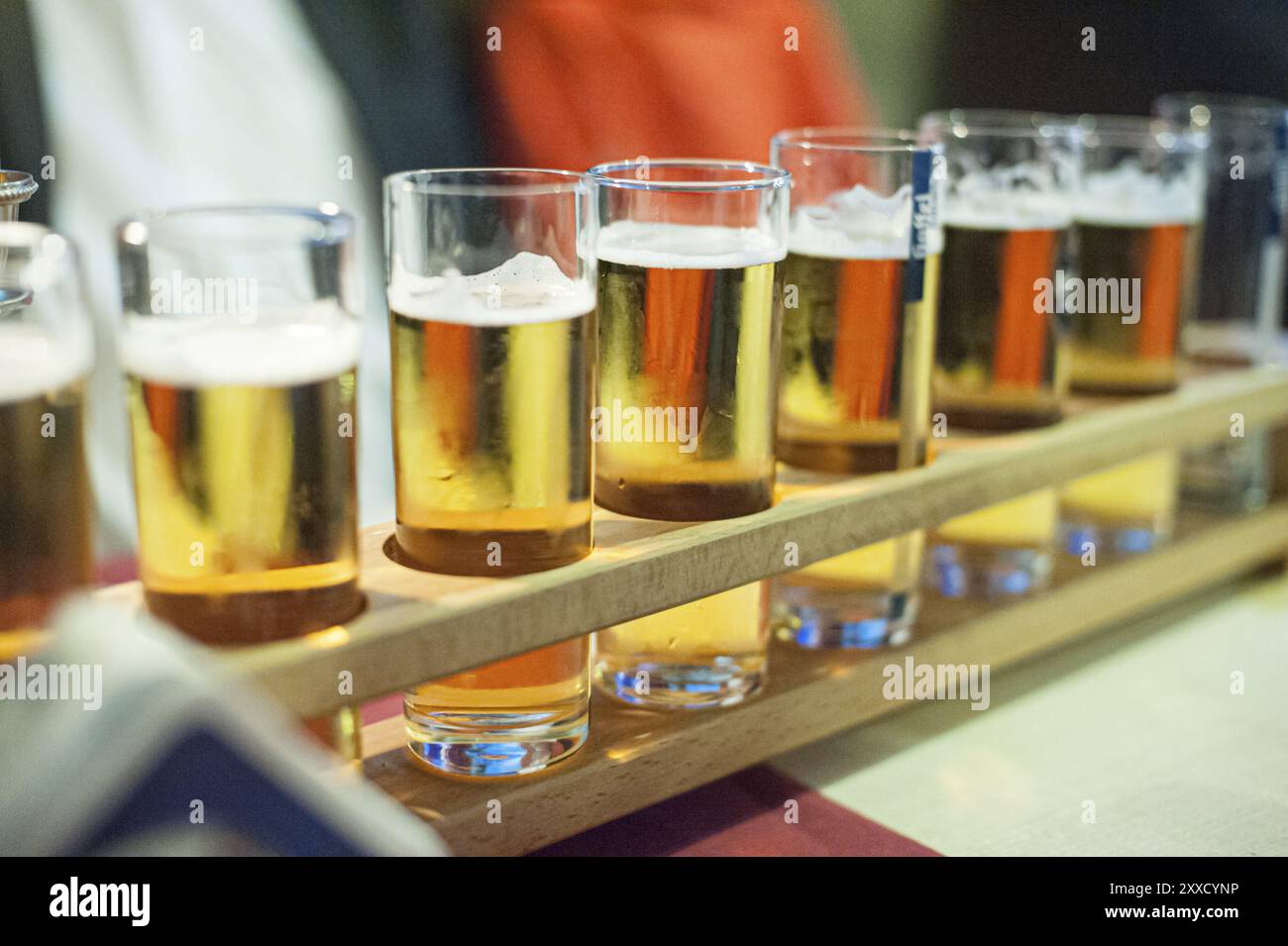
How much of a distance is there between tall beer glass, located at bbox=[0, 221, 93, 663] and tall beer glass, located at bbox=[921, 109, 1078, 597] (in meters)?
0.59

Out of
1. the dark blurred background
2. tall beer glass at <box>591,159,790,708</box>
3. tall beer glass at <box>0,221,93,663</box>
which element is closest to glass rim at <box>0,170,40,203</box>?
tall beer glass at <box>0,221,93,663</box>

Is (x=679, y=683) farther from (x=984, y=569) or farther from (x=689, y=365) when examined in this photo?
(x=984, y=569)

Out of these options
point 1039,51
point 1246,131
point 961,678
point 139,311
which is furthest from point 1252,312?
point 1039,51

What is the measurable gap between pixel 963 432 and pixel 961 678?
7.0 inches

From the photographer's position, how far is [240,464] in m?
0.63

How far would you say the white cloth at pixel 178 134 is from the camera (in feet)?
5.25

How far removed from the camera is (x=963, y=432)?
1.04 metres

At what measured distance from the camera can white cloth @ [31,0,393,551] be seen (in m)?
1.60

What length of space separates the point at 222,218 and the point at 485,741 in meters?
0.33

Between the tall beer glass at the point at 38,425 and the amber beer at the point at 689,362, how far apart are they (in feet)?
0.97
